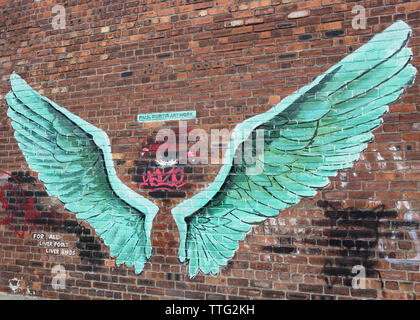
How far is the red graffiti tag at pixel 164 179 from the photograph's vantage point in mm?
3316

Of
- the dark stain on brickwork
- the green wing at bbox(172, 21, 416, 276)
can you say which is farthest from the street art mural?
the dark stain on brickwork

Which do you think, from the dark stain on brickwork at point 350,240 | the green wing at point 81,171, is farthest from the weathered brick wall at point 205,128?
the green wing at point 81,171

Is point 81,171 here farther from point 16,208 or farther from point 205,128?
point 205,128

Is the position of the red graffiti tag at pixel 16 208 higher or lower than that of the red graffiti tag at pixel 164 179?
lower

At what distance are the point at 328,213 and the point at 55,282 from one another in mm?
3124

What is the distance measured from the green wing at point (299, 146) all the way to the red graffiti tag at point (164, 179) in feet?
0.81

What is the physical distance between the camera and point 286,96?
3061 mm

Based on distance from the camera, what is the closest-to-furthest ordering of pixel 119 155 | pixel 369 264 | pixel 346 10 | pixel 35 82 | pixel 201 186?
pixel 369 264, pixel 346 10, pixel 201 186, pixel 119 155, pixel 35 82

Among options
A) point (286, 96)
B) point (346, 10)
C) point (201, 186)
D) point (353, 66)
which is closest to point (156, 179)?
point (201, 186)

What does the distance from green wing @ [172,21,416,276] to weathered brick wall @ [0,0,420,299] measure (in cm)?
8

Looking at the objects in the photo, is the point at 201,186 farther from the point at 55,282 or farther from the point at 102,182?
the point at 55,282

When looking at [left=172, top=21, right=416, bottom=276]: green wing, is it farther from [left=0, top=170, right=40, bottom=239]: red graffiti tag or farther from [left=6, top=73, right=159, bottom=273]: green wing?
[left=0, top=170, right=40, bottom=239]: red graffiti tag

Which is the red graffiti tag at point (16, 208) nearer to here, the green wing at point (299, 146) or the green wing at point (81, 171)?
the green wing at point (81, 171)

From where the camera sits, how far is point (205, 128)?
128 inches
